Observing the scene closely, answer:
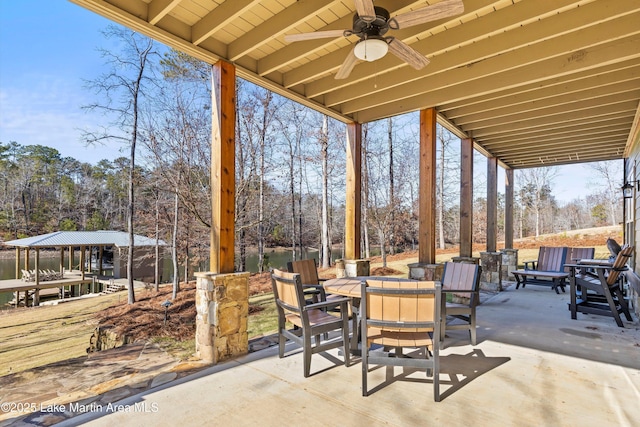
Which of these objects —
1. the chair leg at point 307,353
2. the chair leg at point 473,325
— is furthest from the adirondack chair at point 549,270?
the chair leg at point 307,353

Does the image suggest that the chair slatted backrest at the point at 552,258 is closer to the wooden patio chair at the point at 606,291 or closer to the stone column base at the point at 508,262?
the stone column base at the point at 508,262

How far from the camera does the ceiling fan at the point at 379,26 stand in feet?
6.79

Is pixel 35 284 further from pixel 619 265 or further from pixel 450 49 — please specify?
pixel 619 265

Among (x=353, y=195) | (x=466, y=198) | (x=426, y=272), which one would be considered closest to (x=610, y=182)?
(x=466, y=198)

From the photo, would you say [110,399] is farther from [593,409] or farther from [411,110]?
[411,110]

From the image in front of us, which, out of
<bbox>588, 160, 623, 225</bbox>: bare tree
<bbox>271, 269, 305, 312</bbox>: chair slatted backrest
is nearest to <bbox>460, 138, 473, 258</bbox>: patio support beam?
<bbox>271, 269, 305, 312</bbox>: chair slatted backrest

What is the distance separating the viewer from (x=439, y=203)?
17.0 m

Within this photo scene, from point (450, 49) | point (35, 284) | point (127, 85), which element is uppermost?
point (127, 85)

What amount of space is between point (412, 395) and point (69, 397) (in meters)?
2.54

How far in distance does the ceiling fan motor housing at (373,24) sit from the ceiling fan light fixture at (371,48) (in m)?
0.05

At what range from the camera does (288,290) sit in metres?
2.65

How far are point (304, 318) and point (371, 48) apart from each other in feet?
6.90

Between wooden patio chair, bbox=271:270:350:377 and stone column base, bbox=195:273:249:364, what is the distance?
436 millimetres

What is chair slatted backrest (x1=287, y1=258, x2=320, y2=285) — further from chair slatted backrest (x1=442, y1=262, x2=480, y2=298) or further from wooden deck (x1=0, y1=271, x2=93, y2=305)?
wooden deck (x1=0, y1=271, x2=93, y2=305)
